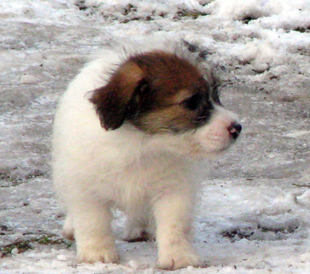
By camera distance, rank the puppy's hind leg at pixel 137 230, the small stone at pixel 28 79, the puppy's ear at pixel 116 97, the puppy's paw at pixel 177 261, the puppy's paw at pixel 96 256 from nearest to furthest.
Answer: the puppy's ear at pixel 116 97 → the puppy's paw at pixel 177 261 → the puppy's paw at pixel 96 256 → the puppy's hind leg at pixel 137 230 → the small stone at pixel 28 79

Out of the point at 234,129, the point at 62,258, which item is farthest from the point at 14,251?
the point at 234,129

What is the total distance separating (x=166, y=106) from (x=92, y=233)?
103cm

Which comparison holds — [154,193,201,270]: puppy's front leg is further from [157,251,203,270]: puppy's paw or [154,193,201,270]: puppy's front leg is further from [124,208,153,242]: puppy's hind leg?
[124,208,153,242]: puppy's hind leg

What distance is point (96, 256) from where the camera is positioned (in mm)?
4480

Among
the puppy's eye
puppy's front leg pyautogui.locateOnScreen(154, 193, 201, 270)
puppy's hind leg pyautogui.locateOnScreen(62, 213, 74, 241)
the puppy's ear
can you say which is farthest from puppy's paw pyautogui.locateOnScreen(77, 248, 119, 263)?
the puppy's eye

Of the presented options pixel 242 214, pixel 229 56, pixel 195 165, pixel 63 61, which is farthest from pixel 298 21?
pixel 195 165

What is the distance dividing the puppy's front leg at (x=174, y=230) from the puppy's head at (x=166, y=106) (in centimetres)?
49

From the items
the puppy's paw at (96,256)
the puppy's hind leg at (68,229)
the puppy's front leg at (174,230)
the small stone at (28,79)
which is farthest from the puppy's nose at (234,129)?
the small stone at (28,79)

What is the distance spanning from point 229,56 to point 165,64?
18.6ft

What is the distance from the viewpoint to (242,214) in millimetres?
5660

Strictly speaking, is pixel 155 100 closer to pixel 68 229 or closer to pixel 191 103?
pixel 191 103

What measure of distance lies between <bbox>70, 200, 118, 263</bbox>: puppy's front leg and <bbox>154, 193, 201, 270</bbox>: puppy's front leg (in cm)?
37

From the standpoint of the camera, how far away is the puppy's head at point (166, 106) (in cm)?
407

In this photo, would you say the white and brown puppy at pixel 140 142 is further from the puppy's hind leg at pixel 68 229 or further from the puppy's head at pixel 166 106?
the puppy's hind leg at pixel 68 229
